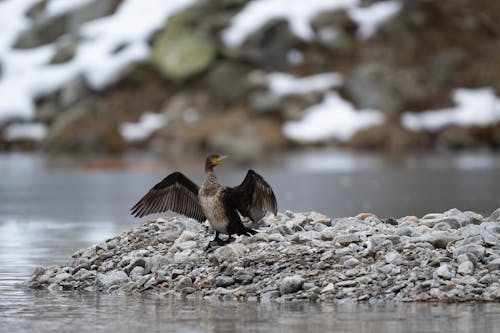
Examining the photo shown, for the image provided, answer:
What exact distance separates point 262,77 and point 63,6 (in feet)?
72.6

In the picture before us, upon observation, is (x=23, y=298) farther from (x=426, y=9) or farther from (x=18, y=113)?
(x=426, y=9)

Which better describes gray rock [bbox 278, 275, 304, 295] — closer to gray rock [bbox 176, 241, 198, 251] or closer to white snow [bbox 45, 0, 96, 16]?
gray rock [bbox 176, 241, 198, 251]

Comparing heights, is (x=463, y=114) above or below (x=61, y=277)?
above

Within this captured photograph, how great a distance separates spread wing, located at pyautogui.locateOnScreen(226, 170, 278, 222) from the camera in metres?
14.3

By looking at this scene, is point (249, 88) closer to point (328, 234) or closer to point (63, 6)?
point (63, 6)

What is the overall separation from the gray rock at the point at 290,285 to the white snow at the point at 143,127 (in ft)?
174

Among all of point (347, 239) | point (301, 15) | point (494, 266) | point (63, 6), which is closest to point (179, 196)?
point (347, 239)

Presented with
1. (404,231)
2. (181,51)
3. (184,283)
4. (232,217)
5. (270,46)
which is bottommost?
(184,283)

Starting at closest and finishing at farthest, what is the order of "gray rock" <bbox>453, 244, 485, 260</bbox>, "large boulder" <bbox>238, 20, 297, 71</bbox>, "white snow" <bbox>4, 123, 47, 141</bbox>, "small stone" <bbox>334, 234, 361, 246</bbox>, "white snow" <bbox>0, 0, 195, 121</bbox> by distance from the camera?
"gray rock" <bbox>453, 244, 485, 260</bbox>
"small stone" <bbox>334, 234, 361, 246</bbox>
"white snow" <bbox>4, 123, 47, 141</bbox>
"large boulder" <bbox>238, 20, 297, 71</bbox>
"white snow" <bbox>0, 0, 195, 121</bbox>

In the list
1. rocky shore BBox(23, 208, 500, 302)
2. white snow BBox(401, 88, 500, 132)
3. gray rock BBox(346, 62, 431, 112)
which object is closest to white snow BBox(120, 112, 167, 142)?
gray rock BBox(346, 62, 431, 112)

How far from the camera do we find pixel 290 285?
13.0m

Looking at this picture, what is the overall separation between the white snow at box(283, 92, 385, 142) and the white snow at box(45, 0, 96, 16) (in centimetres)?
2617

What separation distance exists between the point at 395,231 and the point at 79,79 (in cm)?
5967

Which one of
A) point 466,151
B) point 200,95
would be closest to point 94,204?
point 466,151
